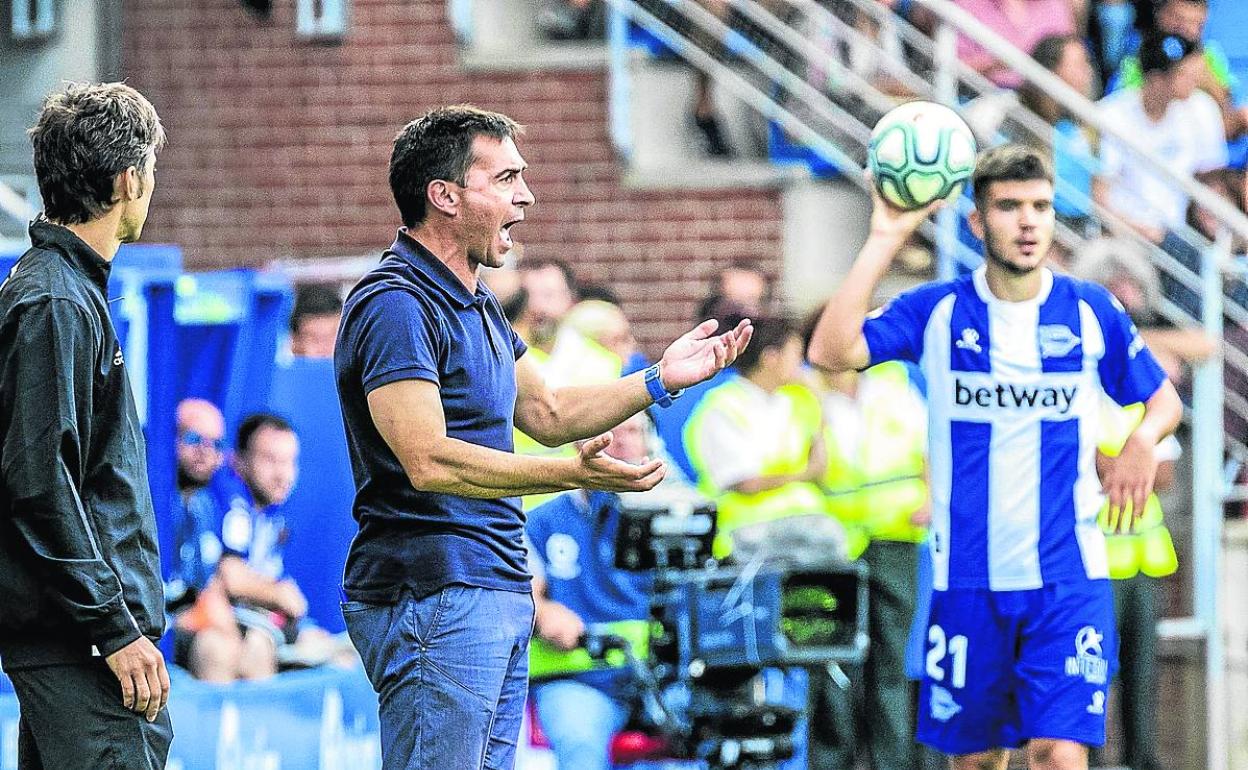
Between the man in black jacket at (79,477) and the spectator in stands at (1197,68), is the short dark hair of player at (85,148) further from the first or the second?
the spectator in stands at (1197,68)

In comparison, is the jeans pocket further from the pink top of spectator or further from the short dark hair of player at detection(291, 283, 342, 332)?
the pink top of spectator

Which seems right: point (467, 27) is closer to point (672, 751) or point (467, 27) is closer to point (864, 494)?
point (864, 494)

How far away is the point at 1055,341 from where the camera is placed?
605 cm

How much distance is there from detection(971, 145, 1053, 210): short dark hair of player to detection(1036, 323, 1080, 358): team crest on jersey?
464mm

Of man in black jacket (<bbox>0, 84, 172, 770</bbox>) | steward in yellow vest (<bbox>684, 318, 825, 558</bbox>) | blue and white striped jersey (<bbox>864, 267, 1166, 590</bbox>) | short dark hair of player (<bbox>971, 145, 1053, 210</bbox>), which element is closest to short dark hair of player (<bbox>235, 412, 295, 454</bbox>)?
steward in yellow vest (<bbox>684, 318, 825, 558</bbox>)

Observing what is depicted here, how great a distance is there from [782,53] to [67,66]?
427cm

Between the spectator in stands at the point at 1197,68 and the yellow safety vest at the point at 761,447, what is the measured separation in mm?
3367

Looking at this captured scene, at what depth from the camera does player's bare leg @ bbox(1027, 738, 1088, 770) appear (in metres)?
5.75

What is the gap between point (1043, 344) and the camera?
6047 mm

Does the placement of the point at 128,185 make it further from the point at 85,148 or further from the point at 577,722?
the point at 577,722

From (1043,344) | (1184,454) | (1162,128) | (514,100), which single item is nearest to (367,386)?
(1043,344)

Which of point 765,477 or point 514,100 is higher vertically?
point 514,100

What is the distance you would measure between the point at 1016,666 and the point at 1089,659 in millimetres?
223

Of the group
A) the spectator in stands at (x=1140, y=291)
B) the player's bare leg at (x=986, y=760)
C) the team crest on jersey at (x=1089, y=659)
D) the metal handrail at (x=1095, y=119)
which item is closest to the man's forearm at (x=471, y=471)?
the team crest on jersey at (x=1089, y=659)
